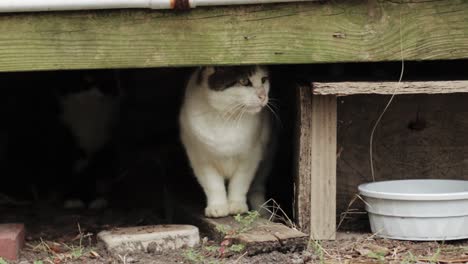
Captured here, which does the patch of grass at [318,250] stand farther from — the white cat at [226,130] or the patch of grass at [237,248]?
the white cat at [226,130]

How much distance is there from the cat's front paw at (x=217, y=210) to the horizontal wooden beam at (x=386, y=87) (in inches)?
33.4

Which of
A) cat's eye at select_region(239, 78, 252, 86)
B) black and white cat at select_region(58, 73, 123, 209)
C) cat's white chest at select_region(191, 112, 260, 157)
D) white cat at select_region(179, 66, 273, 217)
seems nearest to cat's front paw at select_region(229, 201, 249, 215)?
white cat at select_region(179, 66, 273, 217)

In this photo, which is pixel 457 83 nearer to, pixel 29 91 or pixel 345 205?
pixel 345 205

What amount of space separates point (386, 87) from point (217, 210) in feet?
3.43

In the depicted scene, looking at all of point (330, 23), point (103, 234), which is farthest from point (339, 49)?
point (103, 234)

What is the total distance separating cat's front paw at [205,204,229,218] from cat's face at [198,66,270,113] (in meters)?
0.48

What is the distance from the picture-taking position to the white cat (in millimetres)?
4141

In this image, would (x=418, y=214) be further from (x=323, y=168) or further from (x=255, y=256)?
(x=255, y=256)

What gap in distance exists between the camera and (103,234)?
3.90m

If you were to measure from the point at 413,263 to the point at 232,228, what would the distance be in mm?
835

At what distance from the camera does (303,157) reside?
396cm

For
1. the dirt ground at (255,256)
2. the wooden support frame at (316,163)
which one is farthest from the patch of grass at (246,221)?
the wooden support frame at (316,163)

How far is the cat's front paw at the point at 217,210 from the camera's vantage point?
4.27 metres

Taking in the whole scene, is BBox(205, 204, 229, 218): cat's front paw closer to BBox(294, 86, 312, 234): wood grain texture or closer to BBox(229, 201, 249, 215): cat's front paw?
BBox(229, 201, 249, 215): cat's front paw
